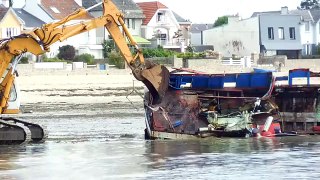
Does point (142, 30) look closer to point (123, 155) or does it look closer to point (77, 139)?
point (77, 139)

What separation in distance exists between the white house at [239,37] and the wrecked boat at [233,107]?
6447 centimetres

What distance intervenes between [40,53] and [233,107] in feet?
22.3

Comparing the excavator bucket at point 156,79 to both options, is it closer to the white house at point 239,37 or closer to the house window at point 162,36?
the white house at point 239,37

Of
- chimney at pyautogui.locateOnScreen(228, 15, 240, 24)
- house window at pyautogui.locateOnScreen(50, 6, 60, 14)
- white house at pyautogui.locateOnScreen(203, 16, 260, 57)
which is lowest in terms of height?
white house at pyautogui.locateOnScreen(203, 16, 260, 57)

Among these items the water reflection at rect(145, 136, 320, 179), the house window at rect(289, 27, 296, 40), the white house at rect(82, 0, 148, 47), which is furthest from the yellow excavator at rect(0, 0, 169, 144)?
the house window at rect(289, 27, 296, 40)

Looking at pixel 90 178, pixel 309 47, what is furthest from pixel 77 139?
pixel 309 47

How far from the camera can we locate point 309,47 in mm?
107875

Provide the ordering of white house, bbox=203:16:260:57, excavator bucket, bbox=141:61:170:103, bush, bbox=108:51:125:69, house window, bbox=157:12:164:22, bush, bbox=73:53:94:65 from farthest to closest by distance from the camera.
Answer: house window, bbox=157:12:164:22 → white house, bbox=203:16:260:57 → bush, bbox=73:53:94:65 → bush, bbox=108:51:125:69 → excavator bucket, bbox=141:61:170:103

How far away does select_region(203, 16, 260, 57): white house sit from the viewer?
328ft

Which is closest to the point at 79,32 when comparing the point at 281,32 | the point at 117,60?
the point at 117,60

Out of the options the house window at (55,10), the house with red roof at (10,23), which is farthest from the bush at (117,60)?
the house window at (55,10)

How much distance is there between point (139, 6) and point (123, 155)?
76053 millimetres

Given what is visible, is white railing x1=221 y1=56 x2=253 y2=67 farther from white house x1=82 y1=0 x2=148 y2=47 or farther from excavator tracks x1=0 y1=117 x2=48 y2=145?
excavator tracks x1=0 y1=117 x2=48 y2=145

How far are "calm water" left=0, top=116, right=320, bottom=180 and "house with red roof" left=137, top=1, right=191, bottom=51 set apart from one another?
64041mm
